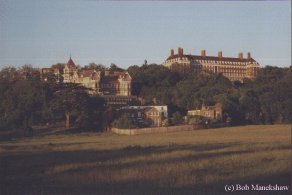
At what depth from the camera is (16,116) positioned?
238ft

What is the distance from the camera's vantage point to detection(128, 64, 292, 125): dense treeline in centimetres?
8588

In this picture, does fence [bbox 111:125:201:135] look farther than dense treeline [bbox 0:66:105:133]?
No

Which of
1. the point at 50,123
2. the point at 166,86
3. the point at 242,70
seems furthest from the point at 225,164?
the point at 242,70

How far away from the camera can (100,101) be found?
82.6 metres

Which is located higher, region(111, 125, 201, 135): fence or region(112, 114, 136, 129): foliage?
region(112, 114, 136, 129): foliage

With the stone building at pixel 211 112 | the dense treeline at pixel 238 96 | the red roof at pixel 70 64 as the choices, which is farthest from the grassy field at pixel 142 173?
the red roof at pixel 70 64

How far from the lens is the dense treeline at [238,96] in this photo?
85875 millimetres

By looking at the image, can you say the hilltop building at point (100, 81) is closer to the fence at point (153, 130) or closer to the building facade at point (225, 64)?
the fence at point (153, 130)

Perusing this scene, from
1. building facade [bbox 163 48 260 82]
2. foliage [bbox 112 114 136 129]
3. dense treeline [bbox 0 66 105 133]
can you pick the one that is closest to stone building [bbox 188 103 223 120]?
foliage [bbox 112 114 136 129]

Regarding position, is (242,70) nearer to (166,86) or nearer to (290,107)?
(166,86)

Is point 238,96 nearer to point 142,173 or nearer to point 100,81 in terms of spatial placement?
point 100,81

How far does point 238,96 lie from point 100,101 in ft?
82.5

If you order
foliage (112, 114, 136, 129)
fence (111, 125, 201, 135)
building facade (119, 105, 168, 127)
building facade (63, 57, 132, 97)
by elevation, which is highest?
building facade (63, 57, 132, 97)

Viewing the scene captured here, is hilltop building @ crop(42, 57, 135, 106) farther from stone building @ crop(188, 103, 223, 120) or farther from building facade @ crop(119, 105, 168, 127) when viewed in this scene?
stone building @ crop(188, 103, 223, 120)
